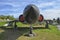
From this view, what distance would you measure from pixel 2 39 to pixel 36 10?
180 inches

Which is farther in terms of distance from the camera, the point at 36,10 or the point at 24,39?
the point at 24,39

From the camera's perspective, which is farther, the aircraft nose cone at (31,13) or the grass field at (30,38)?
the grass field at (30,38)

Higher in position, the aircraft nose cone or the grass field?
the aircraft nose cone

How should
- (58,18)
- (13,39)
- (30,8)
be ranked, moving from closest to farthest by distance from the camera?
(30,8)
(13,39)
(58,18)

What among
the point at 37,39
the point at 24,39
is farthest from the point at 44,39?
the point at 24,39

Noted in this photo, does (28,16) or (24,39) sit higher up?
(28,16)

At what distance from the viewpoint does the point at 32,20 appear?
568 inches

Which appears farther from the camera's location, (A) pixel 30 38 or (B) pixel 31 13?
(A) pixel 30 38

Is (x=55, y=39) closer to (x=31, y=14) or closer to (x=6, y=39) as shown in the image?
(x=31, y=14)

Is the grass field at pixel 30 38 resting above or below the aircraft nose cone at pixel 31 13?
below

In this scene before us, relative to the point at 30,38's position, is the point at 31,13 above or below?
above

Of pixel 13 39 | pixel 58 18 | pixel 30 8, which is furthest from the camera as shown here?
pixel 58 18

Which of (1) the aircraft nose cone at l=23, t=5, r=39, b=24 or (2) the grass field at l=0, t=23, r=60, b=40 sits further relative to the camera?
(2) the grass field at l=0, t=23, r=60, b=40

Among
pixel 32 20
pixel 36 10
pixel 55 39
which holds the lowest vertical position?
pixel 55 39
